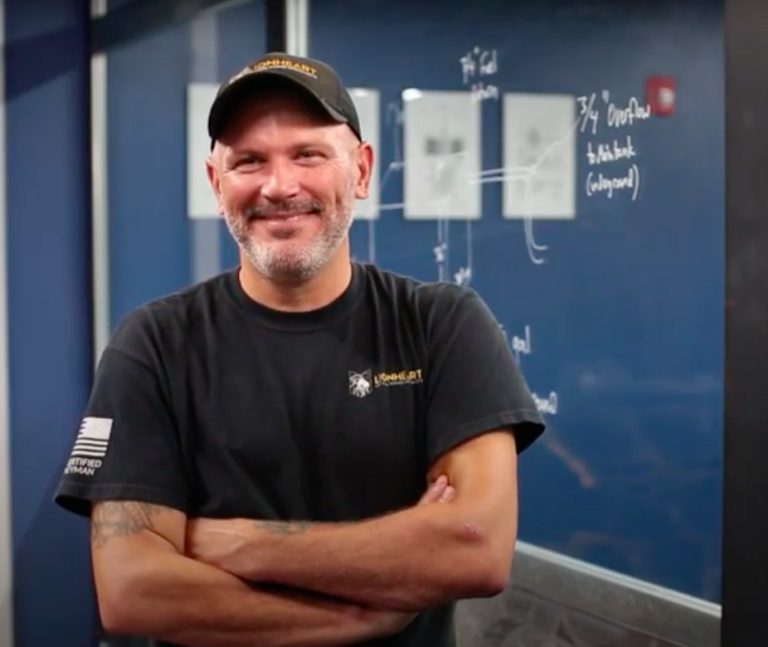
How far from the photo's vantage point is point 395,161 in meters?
2.93

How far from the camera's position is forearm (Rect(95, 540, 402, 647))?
5.06ft

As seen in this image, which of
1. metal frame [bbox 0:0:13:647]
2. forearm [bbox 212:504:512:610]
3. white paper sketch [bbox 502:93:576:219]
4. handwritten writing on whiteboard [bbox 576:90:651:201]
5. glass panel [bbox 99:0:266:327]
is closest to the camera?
forearm [bbox 212:504:512:610]

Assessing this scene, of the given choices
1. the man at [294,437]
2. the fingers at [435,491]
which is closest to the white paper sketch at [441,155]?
the man at [294,437]

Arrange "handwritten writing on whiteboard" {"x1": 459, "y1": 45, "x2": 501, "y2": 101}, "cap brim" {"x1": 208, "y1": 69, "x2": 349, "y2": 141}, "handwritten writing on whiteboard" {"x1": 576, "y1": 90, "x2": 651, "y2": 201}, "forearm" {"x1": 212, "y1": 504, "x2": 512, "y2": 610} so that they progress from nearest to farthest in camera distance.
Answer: "forearm" {"x1": 212, "y1": 504, "x2": 512, "y2": 610}, "cap brim" {"x1": 208, "y1": 69, "x2": 349, "y2": 141}, "handwritten writing on whiteboard" {"x1": 576, "y1": 90, "x2": 651, "y2": 201}, "handwritten writing on whiteboard" {"x1": 459, "y1": 45, "x2": 501, "y2": 101}

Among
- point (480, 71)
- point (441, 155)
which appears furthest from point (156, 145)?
point (480, 71)

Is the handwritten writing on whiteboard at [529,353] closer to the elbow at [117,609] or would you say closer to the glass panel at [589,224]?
the glass panel at [589,224]

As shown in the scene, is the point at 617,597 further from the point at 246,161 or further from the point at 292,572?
the point at 246,161

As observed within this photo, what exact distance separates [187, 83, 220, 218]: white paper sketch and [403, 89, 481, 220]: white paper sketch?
36.9 inches

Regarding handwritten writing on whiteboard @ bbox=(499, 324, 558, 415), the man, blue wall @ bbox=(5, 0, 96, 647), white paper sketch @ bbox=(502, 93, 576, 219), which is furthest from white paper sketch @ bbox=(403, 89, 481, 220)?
blue wall @ bbox=(5, 0, 96, 647)

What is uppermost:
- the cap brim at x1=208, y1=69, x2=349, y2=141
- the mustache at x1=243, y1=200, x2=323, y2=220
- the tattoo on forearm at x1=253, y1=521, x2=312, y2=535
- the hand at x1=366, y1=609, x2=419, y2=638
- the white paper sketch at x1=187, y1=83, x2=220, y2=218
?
the white paper sketch at x1=187, y1=83, x2=220, y2=218

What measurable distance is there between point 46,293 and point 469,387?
8.28 feet

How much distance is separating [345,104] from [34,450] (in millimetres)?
2497

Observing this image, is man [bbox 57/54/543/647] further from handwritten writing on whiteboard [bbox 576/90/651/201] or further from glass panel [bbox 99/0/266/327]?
glass panel [bbox 99/0/266/327]

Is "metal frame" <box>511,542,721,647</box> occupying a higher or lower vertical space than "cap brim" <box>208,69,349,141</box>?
lower
